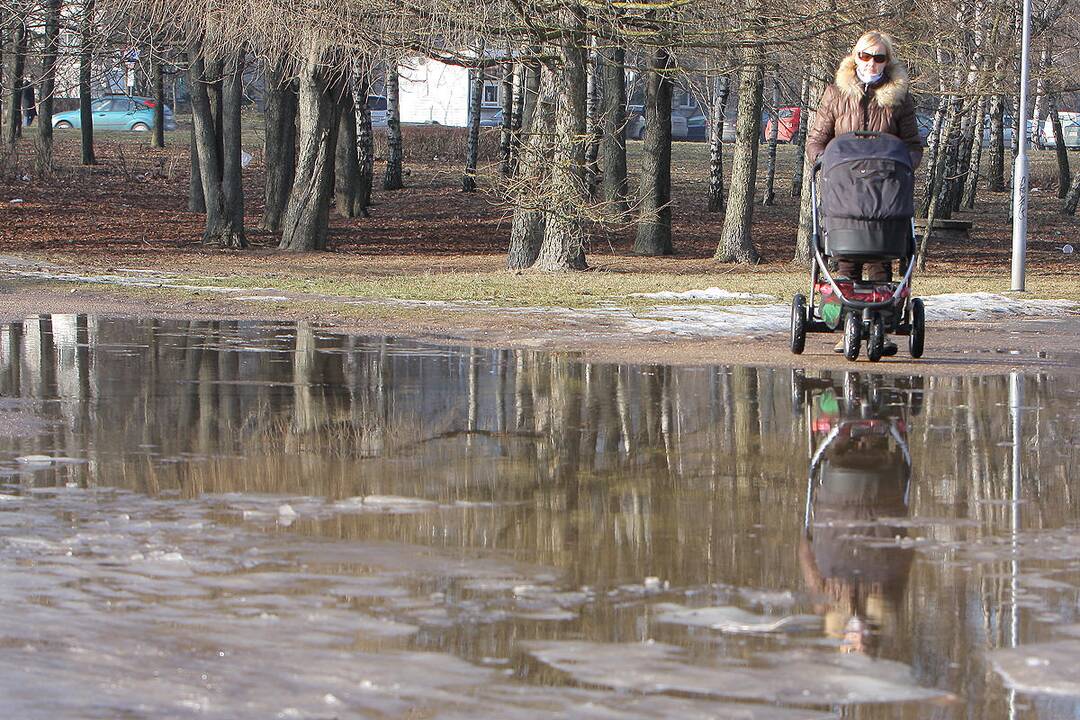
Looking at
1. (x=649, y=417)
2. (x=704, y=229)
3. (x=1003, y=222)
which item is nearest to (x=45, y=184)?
(x=704, y=229)

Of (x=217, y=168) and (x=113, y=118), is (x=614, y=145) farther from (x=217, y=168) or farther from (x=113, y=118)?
(x=113, y=118)

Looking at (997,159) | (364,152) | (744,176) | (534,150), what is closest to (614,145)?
(744,176)

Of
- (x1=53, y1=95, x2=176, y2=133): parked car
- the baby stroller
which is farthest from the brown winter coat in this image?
(x1=53, y1=95, x2=176, y2=133): parked car

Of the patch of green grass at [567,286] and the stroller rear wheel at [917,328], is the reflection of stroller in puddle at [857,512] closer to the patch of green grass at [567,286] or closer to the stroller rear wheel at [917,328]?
the stroller rear wheel at [917,328]

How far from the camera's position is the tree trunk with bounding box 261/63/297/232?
30.9m

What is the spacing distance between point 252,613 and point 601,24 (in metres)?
16.2

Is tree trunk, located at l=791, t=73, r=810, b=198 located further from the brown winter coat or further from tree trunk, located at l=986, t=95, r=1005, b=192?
the brown winter coat

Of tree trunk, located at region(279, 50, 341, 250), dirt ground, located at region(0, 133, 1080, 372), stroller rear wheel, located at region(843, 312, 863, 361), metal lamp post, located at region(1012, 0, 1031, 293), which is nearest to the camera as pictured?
stroller rear wheel, located at region(843, 312, 863, 361)

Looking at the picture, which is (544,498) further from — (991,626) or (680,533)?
(991,626)

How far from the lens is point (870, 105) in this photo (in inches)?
445

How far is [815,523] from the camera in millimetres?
6109

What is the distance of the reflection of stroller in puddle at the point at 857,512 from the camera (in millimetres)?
4883

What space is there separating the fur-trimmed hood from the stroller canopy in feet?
1.31

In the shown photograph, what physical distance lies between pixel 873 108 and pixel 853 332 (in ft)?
5.11
